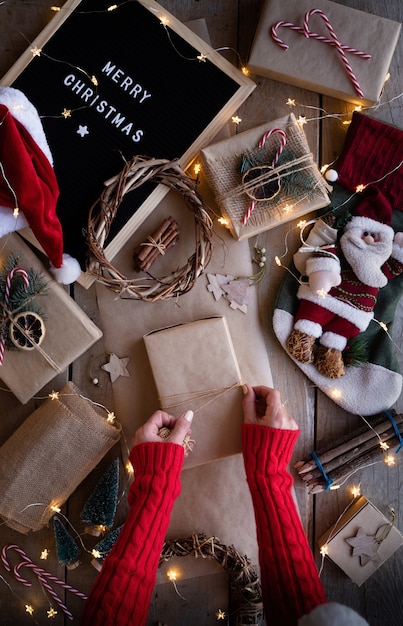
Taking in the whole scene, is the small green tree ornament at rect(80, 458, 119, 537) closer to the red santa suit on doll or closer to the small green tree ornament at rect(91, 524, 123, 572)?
the small green tree ornament at rect(91, 524, 123, 572)

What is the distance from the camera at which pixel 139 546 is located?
137cm

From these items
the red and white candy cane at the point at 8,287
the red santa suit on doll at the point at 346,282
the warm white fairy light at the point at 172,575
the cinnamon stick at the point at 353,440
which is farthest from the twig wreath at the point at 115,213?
the warm white fairy light at the point at 172,575

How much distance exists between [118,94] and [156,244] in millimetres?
405

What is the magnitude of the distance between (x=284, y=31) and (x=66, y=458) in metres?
1.25

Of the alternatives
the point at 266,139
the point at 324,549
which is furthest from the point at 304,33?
the point at 324,549

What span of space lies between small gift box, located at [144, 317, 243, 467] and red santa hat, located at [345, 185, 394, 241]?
1.47 feet

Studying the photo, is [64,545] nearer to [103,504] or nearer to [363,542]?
[103,504]

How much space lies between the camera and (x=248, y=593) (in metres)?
1.49

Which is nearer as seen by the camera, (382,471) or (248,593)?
(248,593)

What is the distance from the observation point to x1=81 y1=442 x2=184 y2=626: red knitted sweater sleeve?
131cm

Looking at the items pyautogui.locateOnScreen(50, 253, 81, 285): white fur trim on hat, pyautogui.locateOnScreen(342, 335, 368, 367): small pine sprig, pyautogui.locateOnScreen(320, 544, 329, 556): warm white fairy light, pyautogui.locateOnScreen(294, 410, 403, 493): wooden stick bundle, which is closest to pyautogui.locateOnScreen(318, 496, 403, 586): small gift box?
pyautogui.locateOnScreen(320, 544, 329, 556): warm white fairy light

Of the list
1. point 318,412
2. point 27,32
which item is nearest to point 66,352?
point 318,412

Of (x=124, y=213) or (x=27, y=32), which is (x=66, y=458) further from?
(x=27, y=32)

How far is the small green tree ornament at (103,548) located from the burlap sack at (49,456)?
0.15 m
